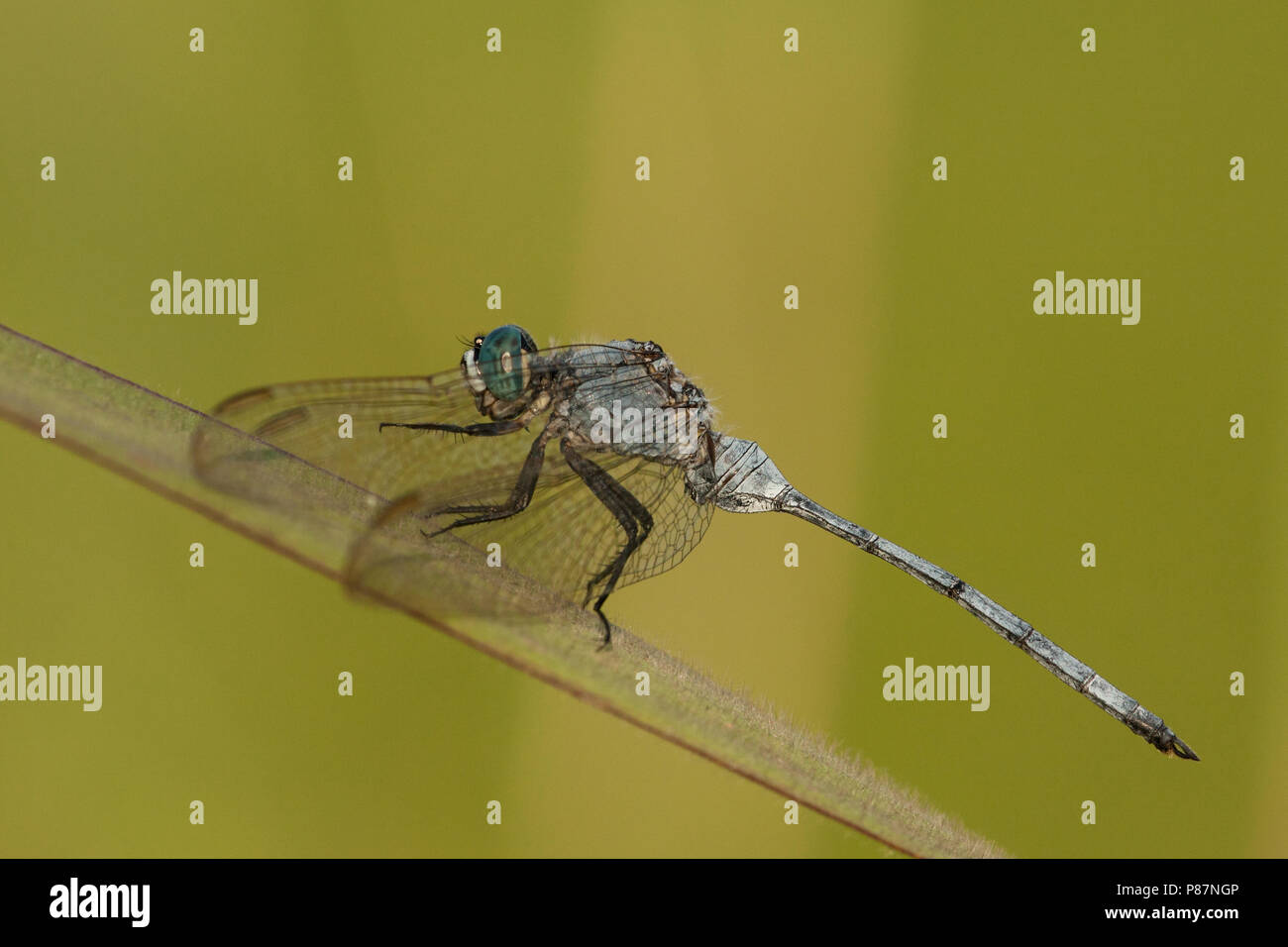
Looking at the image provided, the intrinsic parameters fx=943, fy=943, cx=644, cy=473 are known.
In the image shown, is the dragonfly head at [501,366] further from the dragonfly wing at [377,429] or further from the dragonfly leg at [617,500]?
the dragonfly leg at [617,500]

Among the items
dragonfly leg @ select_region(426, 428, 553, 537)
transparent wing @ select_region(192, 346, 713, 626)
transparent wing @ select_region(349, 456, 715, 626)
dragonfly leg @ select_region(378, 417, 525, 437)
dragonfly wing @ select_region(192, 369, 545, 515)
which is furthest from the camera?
dragonfly leg @ select_region(378, 417, 525, 437)

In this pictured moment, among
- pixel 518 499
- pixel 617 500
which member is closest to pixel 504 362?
pixel 518 499

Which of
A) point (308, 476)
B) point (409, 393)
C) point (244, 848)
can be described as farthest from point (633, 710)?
point (244, 848)

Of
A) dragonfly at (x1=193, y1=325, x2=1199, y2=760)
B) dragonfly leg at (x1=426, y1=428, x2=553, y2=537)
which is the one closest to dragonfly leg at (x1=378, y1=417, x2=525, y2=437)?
dragonfly at (x1=193, y1=325, x2=1199, y2=760)

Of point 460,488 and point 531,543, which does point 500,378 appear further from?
point 531,543

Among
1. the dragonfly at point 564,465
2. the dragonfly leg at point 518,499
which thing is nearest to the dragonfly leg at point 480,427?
the dragonfly at point 564,465

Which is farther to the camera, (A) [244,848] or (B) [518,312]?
(B) [518,312]

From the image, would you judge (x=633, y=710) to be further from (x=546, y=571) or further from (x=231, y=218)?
(x=231, y=218)

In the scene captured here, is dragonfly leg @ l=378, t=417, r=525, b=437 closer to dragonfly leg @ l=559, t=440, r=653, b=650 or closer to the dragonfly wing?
the dragonfly wing
